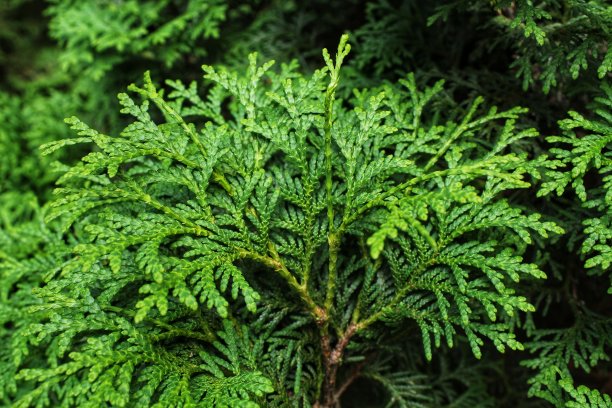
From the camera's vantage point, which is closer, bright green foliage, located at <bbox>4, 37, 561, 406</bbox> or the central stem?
bright green foliage, located at <bbox>4, 37, 561, 406</bbox>

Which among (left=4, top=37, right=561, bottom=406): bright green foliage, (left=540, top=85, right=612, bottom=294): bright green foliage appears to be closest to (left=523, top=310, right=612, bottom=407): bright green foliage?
(left=4, top=37, right=561, bottom=406): bright green foliage

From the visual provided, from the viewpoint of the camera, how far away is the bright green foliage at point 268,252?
1471mm

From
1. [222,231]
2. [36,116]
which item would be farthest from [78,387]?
[36,116]

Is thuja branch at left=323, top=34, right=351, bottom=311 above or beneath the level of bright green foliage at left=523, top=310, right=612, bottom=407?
above

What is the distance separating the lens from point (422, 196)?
1.44 metres

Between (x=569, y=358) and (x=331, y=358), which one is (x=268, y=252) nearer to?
(x=331, y=358)

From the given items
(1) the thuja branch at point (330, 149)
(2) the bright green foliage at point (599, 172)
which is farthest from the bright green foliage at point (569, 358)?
(1) the thuja branch at point (330, 149)


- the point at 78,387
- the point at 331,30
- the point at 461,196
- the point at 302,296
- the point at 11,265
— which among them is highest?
the point at 331,30

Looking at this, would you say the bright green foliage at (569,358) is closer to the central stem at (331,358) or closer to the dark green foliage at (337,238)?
the dark green foliage at (337,238)

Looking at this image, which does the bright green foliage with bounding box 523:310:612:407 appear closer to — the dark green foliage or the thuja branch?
the dark green foliage

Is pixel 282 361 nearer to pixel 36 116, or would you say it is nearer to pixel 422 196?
pixel 422 196

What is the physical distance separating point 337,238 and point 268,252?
24 centimetres

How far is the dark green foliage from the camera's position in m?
1.50

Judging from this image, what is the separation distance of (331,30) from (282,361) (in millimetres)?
1856
